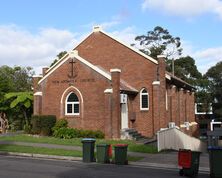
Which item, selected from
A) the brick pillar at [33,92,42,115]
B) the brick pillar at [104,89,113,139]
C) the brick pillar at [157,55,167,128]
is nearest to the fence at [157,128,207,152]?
the brick pillar at [157,55,167,128]

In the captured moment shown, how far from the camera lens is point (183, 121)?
3850 cm

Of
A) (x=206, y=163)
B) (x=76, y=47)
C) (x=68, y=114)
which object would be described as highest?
(x=76, y=47)

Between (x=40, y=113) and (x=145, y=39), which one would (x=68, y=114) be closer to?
(x=40, y=113)

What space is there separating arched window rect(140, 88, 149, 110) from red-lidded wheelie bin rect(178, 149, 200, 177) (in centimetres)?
1666

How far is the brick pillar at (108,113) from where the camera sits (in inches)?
1039

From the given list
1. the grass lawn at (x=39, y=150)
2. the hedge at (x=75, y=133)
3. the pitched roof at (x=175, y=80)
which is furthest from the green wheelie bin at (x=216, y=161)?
the pitched roof at (x=175, y=80)


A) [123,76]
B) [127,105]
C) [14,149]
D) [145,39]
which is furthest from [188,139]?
[145,39]

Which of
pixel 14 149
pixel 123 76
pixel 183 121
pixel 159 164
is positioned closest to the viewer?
pixel 159 164

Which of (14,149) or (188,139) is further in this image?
(188,139)

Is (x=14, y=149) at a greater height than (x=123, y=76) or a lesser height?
lesser

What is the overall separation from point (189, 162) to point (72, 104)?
1610 centimetres

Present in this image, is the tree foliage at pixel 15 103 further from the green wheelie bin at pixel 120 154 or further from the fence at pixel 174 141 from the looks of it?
the green wheelie bin at pixel 120 154

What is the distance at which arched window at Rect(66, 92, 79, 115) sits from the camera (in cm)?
2884

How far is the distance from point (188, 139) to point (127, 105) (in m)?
5.16
